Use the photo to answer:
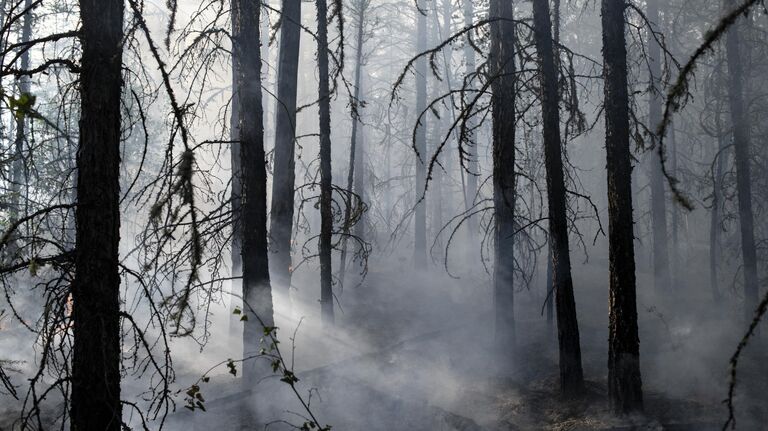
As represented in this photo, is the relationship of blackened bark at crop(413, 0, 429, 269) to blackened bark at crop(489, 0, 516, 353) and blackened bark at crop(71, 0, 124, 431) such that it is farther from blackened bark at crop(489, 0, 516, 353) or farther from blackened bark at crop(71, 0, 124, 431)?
blackened bark at crop(71, 0, 124, 431)

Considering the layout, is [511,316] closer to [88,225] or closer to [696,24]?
[88,225]

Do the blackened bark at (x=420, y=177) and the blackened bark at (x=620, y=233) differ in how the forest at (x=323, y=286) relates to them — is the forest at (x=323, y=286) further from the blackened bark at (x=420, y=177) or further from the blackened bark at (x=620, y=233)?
the blackened bark at (x=420, y=177)

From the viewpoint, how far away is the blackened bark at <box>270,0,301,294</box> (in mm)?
11789

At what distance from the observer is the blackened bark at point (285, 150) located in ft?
38.7

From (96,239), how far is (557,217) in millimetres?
7969

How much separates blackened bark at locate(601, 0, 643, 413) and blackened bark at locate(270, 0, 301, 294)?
5666mm

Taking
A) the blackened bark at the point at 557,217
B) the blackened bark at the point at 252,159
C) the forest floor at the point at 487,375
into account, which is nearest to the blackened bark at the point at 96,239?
the forest floor at the point at 487,375

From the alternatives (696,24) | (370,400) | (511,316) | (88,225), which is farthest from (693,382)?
(696,24)

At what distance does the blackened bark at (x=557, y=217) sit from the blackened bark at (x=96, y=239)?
7565mm

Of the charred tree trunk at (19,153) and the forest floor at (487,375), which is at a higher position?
the charred tree trunk at (19,153)

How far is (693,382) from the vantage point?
10.8 m

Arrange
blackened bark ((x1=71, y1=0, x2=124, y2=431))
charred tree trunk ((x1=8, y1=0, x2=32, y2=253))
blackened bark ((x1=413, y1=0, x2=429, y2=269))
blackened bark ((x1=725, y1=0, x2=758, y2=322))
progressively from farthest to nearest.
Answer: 1. blackened bark ((x1=413, y1=0, x2=429, y2=269))
2. blackened bark ((x1=725, y1=0, x2=758, y2=322))
3. charred tree trunk ((x1=8, y1=0, x2=32, y2=253))
4. blackened bark ((x1=71, y1=0, x2=124, y2=431))

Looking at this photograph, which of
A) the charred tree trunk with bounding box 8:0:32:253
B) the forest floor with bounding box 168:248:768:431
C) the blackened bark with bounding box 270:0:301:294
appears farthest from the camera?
the blackened bark with bounding box 270:0:301:294

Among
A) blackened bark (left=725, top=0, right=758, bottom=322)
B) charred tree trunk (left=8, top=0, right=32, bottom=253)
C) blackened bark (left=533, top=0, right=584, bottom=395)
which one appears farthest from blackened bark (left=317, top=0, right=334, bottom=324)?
blackened bark (left=725, top=0, right=758, bottom=322)
